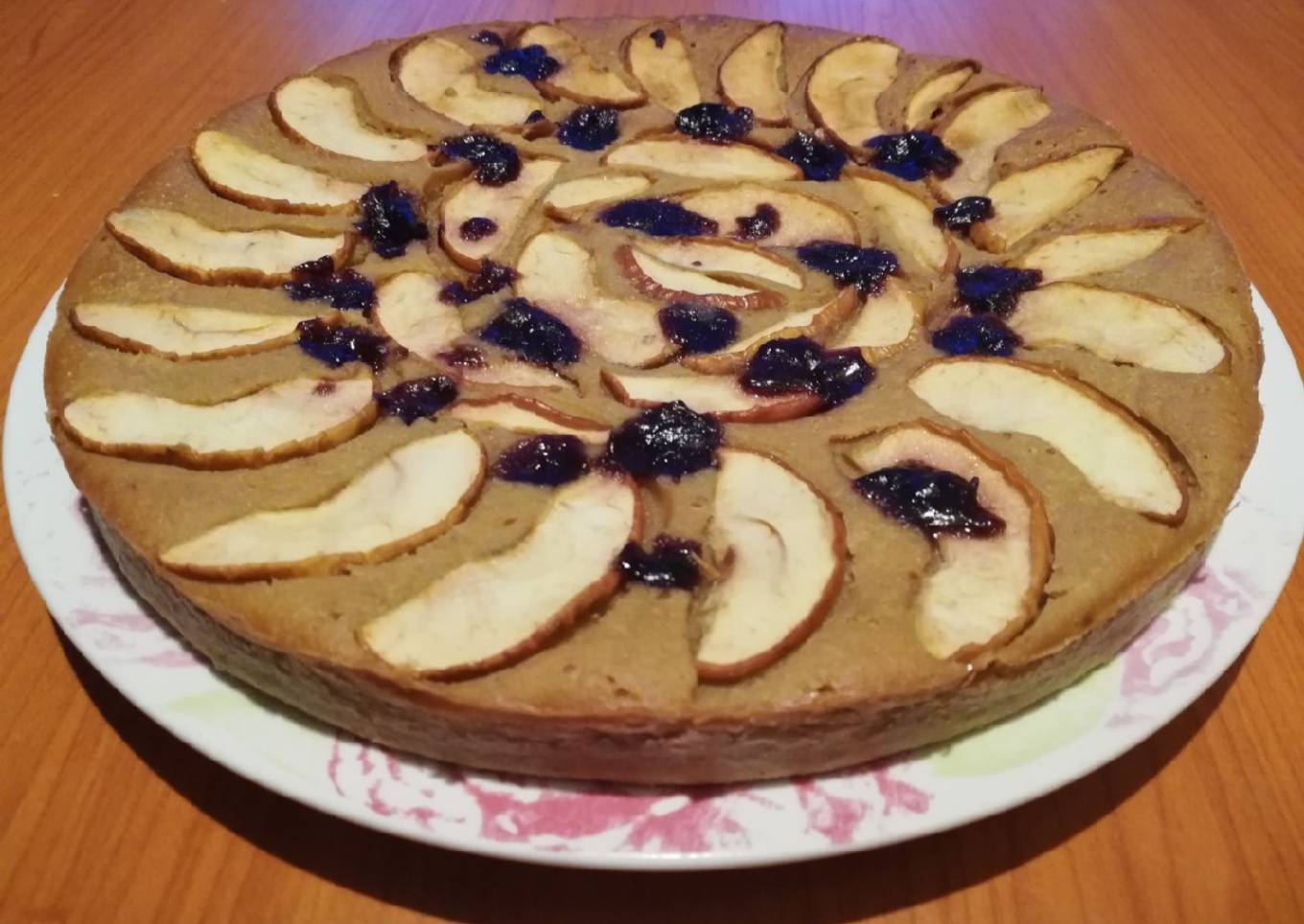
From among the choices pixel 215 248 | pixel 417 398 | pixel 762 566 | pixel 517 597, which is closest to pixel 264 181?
pixel 215 248

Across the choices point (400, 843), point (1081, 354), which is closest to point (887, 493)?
point (1081, 354)

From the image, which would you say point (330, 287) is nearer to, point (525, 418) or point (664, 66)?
point (525, 418)

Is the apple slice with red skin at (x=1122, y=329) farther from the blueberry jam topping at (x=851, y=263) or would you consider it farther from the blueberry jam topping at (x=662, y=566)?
the blueberry jam topping at (x=662, y=566)

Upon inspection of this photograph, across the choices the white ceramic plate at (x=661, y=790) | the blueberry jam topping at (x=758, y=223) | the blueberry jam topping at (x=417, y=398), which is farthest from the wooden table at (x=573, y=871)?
the blueberry jam topping at (x=758, y=223)

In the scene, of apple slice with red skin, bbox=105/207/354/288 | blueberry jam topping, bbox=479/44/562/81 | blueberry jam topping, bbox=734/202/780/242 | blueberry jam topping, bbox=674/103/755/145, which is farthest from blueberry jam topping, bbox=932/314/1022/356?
blueberry jam topping, bbox=479/44/562/81

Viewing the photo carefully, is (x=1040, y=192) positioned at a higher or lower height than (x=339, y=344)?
higher

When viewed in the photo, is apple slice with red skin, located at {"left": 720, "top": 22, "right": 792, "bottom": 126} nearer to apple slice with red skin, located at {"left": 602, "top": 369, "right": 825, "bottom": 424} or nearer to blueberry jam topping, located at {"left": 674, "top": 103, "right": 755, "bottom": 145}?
blueberry jam topping, located at {"left": 674, "top": 103, "right": 755, "bottom": 145}

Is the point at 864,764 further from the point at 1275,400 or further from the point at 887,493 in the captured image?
the point at 1275,400
